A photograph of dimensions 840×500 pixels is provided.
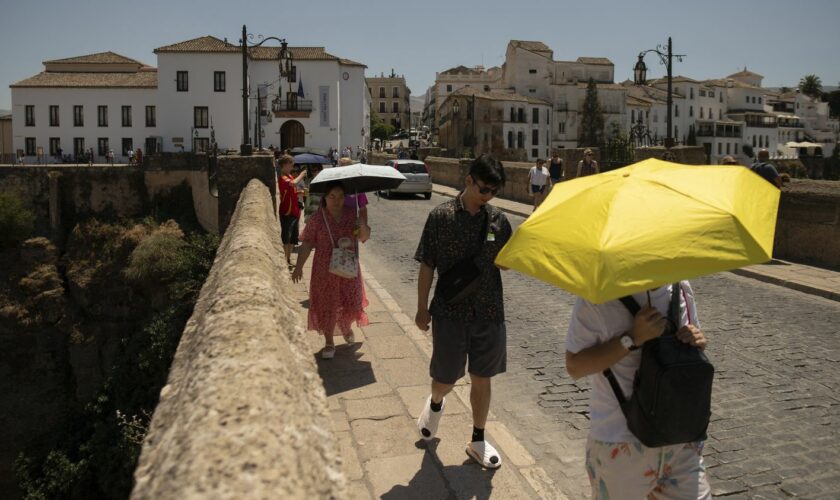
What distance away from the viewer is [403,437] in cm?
498

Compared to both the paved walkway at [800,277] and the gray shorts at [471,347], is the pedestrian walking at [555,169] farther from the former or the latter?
the gray shorts at [471,347]

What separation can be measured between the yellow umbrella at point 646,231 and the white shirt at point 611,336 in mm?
344

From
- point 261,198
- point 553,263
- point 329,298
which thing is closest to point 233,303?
point 553,263

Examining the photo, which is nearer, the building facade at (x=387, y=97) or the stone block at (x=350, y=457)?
the stone block at (x=350, y=457)

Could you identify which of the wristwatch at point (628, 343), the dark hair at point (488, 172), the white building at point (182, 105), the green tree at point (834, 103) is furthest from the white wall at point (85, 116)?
the green tree at point (834, 103)

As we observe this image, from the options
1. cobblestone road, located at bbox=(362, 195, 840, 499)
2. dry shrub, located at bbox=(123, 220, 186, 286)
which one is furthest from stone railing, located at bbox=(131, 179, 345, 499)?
dry shrub, located at bbox=(123, 220, 186, 286)

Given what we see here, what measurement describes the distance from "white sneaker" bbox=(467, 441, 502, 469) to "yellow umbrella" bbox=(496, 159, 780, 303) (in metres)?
1.85

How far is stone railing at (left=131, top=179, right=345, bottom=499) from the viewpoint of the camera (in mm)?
1565

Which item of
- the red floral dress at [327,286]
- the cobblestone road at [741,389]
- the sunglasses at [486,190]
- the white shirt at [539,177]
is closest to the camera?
the sunglasses at [486,190]

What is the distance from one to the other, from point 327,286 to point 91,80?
65.2 meters

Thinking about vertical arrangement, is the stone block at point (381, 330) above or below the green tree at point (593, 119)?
below

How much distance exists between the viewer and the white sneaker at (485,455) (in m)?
4.47

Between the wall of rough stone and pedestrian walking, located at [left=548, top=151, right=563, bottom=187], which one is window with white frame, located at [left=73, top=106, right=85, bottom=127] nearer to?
pedestrian walking, located at [left=548, top=151, right=563, bottom=187]

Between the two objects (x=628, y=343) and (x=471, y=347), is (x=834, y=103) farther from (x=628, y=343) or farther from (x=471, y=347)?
(x=628, y=343)
